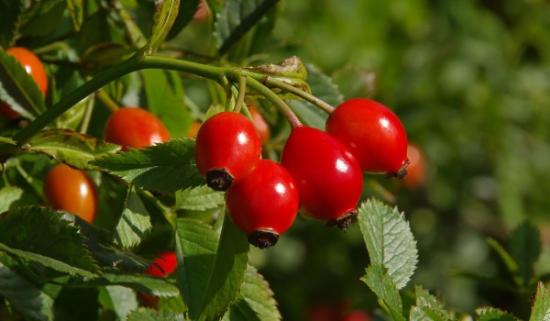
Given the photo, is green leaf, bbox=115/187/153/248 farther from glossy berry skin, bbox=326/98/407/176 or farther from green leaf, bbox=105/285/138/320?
glossy berry skin, bbox=326/98/407/176

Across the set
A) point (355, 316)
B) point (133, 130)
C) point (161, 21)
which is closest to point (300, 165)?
point (161, 21)

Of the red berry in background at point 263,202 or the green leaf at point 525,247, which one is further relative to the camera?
the green leaf at point 525,247

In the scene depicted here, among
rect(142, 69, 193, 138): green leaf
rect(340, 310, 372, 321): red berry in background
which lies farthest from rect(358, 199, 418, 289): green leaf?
rect(340, 310, 372, 321): red berry in background

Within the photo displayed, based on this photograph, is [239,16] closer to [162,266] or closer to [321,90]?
[321,90]

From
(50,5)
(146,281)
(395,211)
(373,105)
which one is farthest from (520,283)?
(50,5)

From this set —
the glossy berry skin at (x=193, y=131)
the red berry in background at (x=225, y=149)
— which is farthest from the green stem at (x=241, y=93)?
the glossy berry skin at (x=193, y=131)

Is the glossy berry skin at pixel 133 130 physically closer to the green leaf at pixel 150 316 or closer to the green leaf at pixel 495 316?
the green leaf at pixel 150 316

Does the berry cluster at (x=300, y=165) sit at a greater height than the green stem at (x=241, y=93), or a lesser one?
lesser

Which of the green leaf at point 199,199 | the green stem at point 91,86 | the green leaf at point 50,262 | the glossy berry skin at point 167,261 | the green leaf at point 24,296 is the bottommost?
the glossy berry skin at point 167,261
